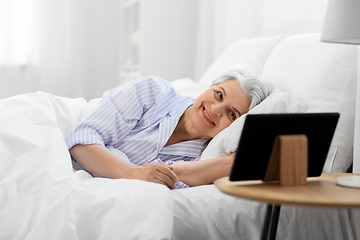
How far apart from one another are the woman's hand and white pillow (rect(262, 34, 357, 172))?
510mm

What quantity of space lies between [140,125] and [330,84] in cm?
70

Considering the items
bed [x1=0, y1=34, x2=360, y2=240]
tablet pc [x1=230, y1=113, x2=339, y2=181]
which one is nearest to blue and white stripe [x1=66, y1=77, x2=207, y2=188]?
bed [x1=0, y1=34, x2=360, y2=240]

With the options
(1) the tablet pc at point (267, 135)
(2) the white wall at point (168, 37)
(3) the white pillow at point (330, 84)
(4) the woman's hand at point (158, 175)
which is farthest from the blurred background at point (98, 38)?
(1) the tablet pc at point (267, 135)

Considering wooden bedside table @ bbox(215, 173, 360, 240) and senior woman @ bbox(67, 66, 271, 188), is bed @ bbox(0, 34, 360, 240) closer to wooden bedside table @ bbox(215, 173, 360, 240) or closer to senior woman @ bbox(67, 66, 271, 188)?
senior woman @ bbox(67, 66, 271, 188)

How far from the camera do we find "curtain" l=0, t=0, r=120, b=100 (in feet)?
11.7

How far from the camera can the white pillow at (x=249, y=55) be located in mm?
1936

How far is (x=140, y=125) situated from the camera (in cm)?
152

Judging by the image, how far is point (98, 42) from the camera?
4238mm

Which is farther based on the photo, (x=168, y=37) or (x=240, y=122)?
(x=168, y=37)

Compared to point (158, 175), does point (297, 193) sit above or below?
above

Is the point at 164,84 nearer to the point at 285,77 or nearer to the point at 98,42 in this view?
the point at 285,77

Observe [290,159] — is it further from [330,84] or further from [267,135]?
[330,84]

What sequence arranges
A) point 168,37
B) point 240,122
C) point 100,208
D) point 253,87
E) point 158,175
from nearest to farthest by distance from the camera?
1. point 100,208
2. point 158,175
3. point 240,122
4. point 253,87
5. point 168,37

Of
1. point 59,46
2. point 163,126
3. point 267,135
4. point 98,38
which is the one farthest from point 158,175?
point 98,38
